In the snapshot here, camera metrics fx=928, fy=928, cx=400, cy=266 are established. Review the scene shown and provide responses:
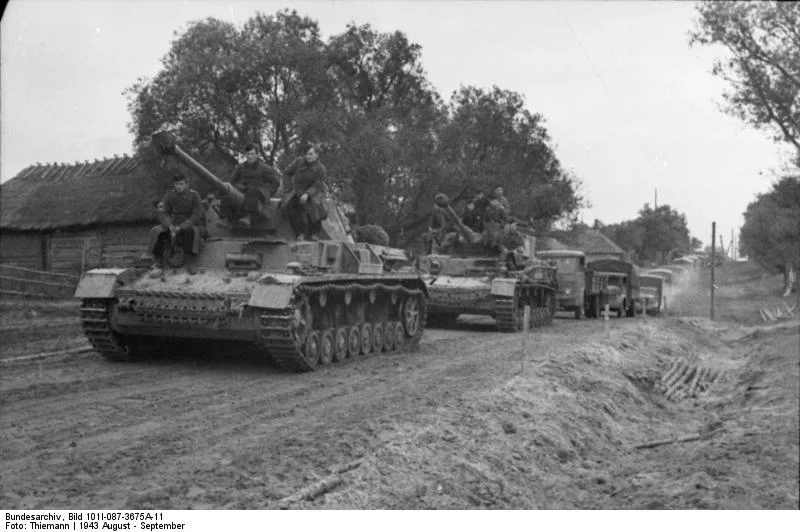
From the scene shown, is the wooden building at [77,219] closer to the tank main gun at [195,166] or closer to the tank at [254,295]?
the tank at [254,295]

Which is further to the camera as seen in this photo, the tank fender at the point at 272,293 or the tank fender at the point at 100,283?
the tank fender at the point at 100,283

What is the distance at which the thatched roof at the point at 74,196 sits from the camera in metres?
27.5

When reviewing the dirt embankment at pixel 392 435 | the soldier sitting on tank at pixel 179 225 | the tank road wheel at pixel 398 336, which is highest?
the soldier sitting on tank at pixel 179 225

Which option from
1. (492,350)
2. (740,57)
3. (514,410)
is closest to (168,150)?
(514,410)

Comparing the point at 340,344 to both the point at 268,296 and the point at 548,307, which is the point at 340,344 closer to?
the point at 268,296

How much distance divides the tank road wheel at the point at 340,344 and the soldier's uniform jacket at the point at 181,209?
2542 millimetres

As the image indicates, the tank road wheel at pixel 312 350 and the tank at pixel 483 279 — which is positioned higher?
the tank at pixel 483 279

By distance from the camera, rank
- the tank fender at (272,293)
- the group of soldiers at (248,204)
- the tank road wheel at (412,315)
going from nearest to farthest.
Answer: the tank fender at (272,293)
the group of soldiers at (248,204)
the tank road wheel at (412,315)

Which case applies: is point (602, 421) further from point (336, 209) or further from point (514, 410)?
point (336, 209)

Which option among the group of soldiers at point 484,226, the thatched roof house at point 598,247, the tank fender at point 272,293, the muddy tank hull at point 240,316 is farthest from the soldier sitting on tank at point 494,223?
the thatched roof house at point 598,247

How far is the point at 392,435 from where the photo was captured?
788cm

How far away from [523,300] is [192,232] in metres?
11.1

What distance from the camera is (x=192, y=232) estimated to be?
12922 millimetres

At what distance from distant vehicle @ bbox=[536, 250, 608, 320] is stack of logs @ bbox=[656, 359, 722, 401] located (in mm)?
10145
